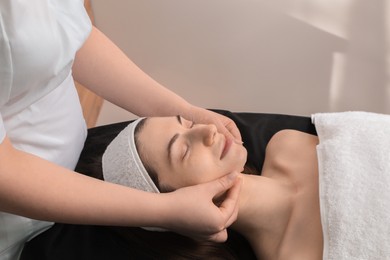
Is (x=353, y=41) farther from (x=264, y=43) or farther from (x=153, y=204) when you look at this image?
(x=153, y=204)

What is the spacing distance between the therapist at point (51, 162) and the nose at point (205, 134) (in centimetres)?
8

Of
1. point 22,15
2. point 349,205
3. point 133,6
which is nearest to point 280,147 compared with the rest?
point 349,205

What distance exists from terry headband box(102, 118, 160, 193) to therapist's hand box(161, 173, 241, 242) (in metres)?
0.11

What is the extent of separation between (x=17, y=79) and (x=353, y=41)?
4.06 ft

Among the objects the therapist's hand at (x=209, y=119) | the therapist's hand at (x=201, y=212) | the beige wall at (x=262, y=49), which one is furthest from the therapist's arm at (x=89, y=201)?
the beige wall at (x=262, y=49)

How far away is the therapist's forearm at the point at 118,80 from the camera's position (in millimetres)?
1158

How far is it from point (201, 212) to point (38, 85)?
36 cm

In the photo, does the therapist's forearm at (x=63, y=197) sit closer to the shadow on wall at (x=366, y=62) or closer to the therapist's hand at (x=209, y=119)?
the therapist's hand at (x=209, y=119)

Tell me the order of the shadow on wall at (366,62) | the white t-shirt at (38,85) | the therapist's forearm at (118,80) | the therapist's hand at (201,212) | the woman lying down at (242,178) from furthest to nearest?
the shadow on wall at (366,62) → the therapist's forearm at (118,80) → the woman lying down at (242,178) → the therapist's hand at (201,212) → the white t-shirt at (38,85)

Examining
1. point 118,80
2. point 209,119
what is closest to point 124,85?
point 118,80

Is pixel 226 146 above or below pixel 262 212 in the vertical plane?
above

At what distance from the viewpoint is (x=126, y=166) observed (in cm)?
104

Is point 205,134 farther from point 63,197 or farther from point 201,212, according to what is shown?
point 63,197

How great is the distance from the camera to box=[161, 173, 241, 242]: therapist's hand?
92 centimetres
